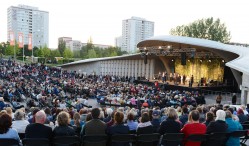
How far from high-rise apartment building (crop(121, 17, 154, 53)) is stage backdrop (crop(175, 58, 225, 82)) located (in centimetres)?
14741

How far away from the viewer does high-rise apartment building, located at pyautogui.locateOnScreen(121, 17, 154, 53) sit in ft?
597

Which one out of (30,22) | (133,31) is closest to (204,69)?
(30,22)

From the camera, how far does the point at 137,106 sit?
609 inches

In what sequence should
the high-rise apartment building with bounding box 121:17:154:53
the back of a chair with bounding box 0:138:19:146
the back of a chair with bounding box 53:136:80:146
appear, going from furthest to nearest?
the high-rise apartment building with bounding box 121:17:154:53 < the back of a chair with bounding box 53:136:80:146 < the back of a chair with bounding box 0:138:19:146

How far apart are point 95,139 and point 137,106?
10.9 metres

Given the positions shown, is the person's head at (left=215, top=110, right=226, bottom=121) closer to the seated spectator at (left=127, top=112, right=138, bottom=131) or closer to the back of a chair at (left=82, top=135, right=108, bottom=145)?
the seated spectator at (left=127, top=112, right=138, bottom=131)

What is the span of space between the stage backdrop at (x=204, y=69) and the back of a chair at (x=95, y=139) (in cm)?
2675

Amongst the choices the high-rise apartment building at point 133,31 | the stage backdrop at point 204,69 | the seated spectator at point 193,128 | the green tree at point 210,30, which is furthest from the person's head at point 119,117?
the high-rise apartment building at point 133,31

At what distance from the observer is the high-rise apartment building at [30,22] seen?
14912 cm

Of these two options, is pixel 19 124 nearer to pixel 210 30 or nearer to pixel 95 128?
pixel 95 128

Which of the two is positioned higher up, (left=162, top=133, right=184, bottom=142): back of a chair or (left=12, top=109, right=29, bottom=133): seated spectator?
(left=12, top=109, right=29, bottom=133): seated spectator

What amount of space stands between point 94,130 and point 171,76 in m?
28.4

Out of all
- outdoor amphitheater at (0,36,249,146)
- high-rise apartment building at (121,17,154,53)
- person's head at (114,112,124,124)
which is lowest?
outdoor amphitheater at (0,36,249,146)

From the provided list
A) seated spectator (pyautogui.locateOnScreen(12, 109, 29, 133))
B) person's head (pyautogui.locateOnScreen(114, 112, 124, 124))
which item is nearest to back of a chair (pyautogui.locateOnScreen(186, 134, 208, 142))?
person's head (pyautogui.locateOnScreen(114, 112, 124, 124))
